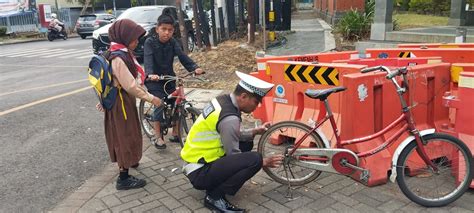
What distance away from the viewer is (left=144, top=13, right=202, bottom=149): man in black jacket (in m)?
5.28

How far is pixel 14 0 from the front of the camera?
30.9 meters

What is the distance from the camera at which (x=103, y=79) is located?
4.07 metres

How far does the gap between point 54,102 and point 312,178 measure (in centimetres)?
622

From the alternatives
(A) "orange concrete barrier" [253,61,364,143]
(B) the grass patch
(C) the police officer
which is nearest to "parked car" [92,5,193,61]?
(B) the grass patch

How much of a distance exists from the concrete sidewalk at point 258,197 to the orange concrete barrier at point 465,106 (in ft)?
1.81

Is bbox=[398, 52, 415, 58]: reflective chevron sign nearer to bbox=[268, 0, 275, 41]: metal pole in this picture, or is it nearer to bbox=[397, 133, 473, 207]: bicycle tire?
bbox=[397, 133, 473, 207]: bicycle tire

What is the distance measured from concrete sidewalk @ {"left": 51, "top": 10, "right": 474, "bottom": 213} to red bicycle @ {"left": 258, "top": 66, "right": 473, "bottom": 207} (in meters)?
0.13

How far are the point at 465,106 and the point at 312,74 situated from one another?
1.58 m

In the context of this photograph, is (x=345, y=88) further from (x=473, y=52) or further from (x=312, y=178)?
(x=473, y=52)

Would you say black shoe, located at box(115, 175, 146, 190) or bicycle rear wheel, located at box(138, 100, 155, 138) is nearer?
black shoe, located at box(115, 175, 146, 190)

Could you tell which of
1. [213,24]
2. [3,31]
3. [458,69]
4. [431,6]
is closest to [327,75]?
[458,69]

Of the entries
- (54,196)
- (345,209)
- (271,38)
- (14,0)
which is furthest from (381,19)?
(14,0)

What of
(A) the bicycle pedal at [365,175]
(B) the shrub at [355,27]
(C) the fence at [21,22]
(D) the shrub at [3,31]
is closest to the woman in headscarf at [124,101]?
(A) the bicycle pedal at [365,175]

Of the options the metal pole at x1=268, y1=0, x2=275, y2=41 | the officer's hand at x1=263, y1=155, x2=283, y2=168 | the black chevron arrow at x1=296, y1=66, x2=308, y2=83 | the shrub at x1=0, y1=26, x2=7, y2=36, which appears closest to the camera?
the officer's hand at x1=263, y1=155, x2=283, y2=168
